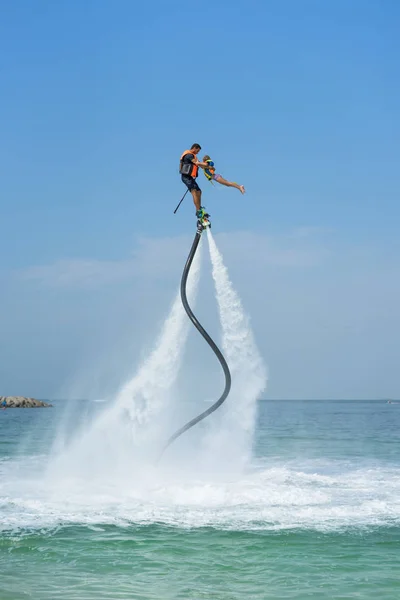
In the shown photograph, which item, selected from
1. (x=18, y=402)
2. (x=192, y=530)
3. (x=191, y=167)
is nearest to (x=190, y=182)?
(x=191, y=167)

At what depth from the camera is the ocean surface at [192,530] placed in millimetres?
11211

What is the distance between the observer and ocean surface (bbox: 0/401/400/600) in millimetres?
11211

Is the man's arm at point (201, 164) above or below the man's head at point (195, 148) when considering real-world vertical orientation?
below

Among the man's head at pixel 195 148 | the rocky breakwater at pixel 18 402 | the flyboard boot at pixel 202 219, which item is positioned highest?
the rocky breakwater at pixel 18 402

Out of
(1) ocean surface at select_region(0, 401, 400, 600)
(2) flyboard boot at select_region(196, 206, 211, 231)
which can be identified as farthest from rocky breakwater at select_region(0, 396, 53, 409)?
(2) flyboard boot at select_region(196, 206, 211, 231)

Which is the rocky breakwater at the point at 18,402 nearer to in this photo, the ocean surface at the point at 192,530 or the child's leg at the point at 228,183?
the ocean surface at the point at 192,530

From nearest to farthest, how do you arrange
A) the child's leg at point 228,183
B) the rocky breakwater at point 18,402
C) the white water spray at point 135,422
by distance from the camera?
the child's leg at point 228,183 → the white water spray at point 135,422 → the rocky breakwater at point 18,402

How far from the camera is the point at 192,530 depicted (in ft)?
48.4

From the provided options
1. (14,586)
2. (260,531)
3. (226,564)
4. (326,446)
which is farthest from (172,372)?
(326,446)

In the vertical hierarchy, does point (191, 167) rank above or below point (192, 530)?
above

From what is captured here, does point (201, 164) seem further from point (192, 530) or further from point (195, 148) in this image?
point (192, 530)

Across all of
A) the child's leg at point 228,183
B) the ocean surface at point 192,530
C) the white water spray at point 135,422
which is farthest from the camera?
the white water spray at point 135,422

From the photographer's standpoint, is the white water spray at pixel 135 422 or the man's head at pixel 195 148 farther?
the white water spray at pixel 135 422

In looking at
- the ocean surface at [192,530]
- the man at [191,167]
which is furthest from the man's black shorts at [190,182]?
the ocean surface at [192,530]
